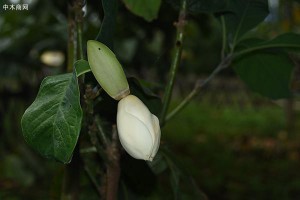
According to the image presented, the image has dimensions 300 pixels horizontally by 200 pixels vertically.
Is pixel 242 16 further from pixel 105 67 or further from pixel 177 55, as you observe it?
pixel 105 67

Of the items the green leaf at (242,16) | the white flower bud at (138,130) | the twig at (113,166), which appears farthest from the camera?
the green leaf at (242,16)

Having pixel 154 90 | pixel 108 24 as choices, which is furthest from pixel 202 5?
pixel 154 90

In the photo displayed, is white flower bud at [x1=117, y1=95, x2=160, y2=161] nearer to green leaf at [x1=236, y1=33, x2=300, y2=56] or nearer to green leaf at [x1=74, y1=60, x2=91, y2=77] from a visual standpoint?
green leaf at [x1=74, y1=60, x2=91, y2=77]

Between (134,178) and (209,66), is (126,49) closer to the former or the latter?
(134,178)

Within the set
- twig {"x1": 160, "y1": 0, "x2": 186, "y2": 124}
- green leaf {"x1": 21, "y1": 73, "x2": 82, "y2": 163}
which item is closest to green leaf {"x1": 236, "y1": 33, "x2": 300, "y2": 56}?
twig {"x1": 160, "y1": 0, "x2": 186, "y2": 124}

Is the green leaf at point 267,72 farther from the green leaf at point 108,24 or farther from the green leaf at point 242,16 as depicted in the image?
the green leaf at point 108,24

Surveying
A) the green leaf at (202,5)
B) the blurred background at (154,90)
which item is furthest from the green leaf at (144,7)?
the blurred background at (154,90)
